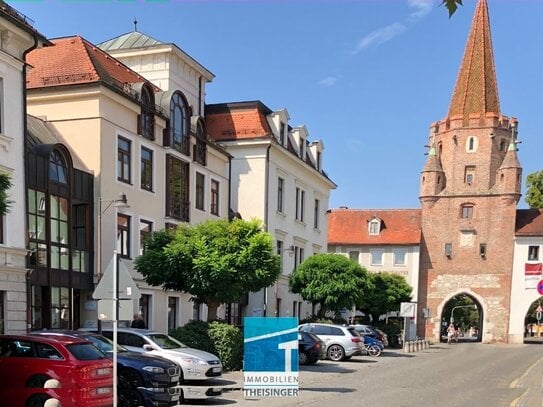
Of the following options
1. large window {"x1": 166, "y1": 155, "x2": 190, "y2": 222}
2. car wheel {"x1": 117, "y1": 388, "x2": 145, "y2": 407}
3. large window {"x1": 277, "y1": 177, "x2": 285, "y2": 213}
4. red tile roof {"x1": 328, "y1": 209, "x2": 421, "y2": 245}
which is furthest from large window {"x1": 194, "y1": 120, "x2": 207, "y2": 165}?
red tile roof {"x1": 328, "y1": 209, "x2": 421, "y2": 245}

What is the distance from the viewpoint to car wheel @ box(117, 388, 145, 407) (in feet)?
39.5

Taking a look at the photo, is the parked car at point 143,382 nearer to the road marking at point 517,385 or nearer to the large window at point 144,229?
the road marking at point 517,385

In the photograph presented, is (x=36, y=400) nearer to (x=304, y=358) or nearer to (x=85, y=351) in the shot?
(x=85, y=351)

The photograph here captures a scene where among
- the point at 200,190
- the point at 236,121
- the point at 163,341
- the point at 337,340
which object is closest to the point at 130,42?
the point at 236,121

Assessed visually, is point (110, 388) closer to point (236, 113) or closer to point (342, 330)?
point (342, 330)

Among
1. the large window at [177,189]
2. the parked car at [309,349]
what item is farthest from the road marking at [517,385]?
the large window at [177,189]

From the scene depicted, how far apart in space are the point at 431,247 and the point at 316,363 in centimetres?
3562

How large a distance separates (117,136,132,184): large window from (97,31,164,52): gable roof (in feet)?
29.3

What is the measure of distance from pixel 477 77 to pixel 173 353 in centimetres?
5277

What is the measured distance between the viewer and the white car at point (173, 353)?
14.5 meters

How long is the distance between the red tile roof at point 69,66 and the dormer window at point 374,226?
40543 millimetres

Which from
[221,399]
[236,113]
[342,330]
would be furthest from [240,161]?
[221,399]

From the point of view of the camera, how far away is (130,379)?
12141 mm

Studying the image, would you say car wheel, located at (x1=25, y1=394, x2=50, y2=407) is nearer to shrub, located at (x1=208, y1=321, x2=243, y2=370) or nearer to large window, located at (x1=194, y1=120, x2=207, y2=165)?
shrub, located at (x1=208, y1=321, x2=243, y2=370)
